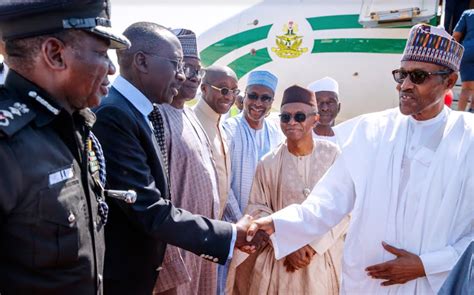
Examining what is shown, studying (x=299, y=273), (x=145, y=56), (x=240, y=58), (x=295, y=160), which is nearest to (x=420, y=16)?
(x=240, y=58)

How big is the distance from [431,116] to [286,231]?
39.5 inches

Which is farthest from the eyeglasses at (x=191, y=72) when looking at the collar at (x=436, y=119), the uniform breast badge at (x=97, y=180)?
the uniform breast badge at (x=97, y=180)

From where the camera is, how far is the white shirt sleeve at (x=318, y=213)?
2555 millimetres

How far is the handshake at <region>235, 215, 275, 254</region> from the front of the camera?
2424 mm

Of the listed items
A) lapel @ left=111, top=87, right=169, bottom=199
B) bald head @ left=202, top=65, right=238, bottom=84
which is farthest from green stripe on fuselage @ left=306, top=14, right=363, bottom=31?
lapel @ left=111, top=87, right=169, bottom=199

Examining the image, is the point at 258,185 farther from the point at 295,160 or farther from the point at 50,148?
the point at 50,148

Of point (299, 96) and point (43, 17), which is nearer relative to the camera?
point (43, 17)

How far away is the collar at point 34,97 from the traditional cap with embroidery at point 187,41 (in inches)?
79.0

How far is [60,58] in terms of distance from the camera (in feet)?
4.28

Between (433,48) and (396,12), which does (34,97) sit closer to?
(433,48)

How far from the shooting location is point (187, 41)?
3.27 meters

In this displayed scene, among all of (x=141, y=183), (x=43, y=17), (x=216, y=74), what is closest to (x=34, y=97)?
(x=43, y=17)

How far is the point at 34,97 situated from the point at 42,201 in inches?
11.6

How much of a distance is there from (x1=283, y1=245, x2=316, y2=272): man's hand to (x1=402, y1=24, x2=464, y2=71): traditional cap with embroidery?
4.22 feet
